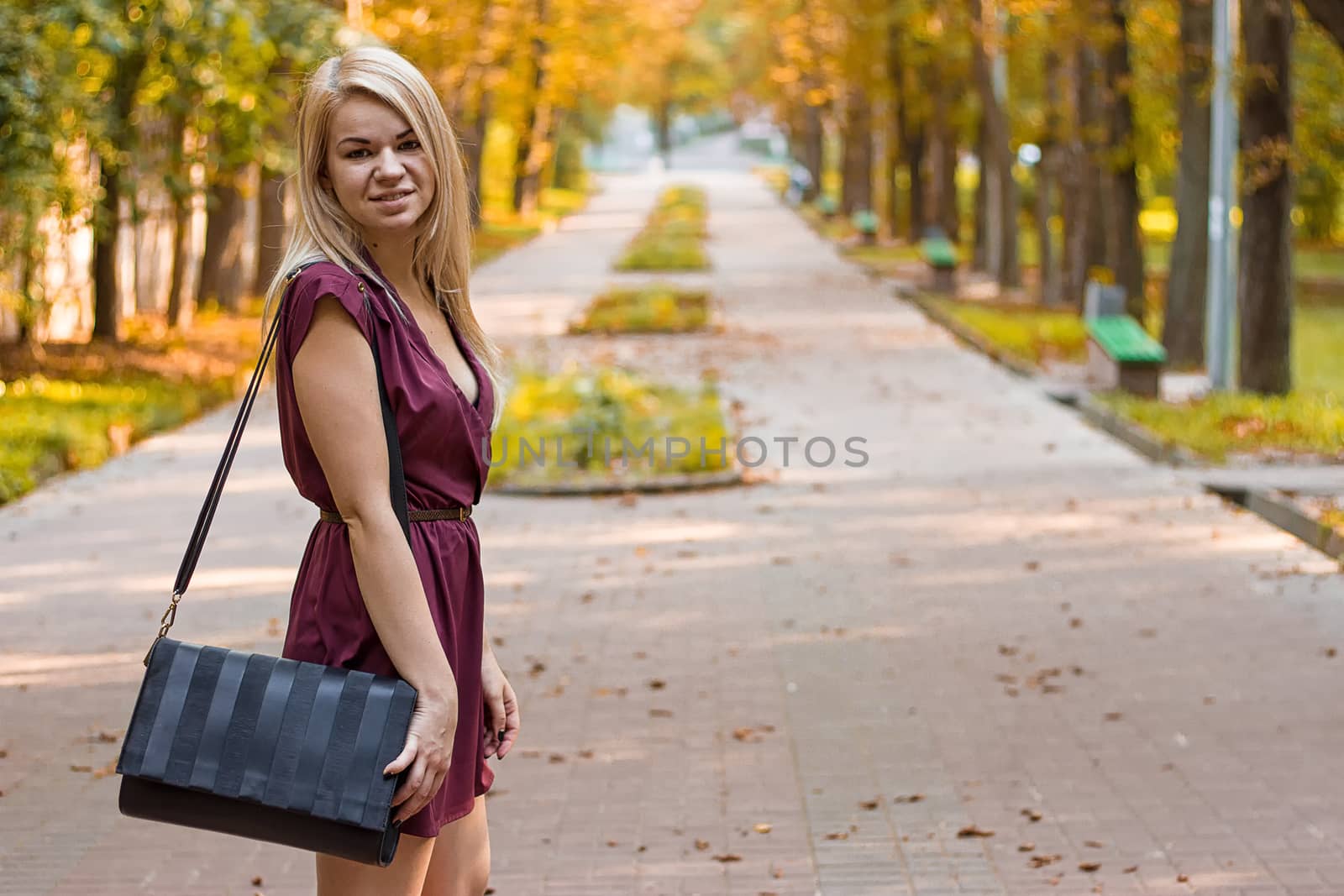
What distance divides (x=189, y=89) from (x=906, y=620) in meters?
11.1

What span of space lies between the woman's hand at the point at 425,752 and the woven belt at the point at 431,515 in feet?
0.91

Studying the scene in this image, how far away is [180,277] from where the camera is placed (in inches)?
832

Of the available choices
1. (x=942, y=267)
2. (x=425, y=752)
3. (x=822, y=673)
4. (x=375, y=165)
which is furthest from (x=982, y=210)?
(x=425, y=752)

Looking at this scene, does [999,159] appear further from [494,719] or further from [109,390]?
[494,719]

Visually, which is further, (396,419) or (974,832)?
(974,832)

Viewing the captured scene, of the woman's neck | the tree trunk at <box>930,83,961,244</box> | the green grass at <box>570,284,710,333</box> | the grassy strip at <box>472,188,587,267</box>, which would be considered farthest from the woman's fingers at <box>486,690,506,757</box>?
the tree trunk at <box>930,83,961,244</box>

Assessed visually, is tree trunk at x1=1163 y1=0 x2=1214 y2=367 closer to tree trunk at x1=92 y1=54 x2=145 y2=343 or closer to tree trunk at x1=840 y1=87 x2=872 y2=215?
→ tree trunk at x1=92 y1=54 x2=145 y2=343

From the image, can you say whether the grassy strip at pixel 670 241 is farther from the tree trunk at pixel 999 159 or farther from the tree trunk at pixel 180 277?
the tree trunk at pixel 180 277

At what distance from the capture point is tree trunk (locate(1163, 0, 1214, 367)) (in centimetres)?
1780

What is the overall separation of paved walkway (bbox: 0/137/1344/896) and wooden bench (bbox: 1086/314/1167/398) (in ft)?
6.30

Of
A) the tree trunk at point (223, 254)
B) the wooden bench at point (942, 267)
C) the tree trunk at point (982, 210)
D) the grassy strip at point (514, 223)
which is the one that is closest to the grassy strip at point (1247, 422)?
the tree trunk at point (223, 254)

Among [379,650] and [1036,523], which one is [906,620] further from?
[379,650]

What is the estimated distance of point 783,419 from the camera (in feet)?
51.5

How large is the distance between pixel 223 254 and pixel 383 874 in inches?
843
